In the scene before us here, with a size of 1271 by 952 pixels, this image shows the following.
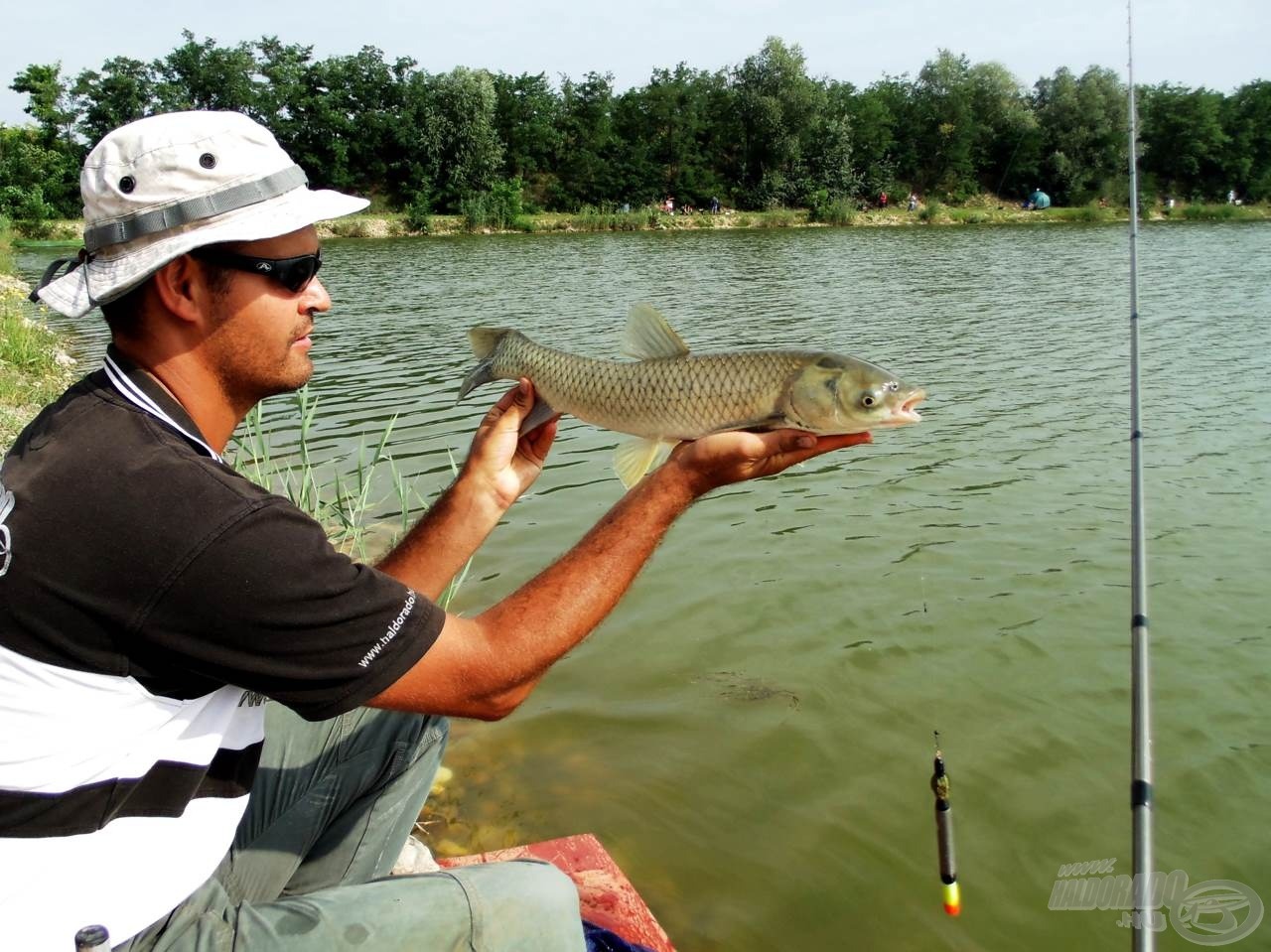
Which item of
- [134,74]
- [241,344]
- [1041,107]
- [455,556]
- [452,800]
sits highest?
[134,74]

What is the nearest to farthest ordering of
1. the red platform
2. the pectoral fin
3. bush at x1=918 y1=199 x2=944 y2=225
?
the red platform → the pectoral fin → bush at x1=918 y1=199 x2=944 y2=225

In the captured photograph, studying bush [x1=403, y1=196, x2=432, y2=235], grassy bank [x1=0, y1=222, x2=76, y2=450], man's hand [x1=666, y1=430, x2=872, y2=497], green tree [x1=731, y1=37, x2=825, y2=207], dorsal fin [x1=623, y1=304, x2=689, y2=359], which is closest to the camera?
man's hand [x1=666, y1=430, x2=872, y2=497]

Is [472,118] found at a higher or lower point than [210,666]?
higher

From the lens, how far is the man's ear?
1957mm

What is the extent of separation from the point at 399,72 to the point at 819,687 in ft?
212

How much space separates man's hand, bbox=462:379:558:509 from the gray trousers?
2.34ft

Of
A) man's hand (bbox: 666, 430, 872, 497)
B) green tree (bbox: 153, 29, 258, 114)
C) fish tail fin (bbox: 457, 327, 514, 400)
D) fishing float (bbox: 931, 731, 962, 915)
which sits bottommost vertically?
fishing float (bbox: 931, 731, 962, 915)

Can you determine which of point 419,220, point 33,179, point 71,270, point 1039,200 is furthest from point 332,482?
point 1039,200

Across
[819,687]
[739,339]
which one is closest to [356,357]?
[739,339]

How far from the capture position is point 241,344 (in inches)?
81.4

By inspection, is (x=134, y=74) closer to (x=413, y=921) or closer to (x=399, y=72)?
(x=399, y=72)

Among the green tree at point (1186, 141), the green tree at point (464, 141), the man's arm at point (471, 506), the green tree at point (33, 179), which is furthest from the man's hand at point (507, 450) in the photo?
the green tree at point (1186, 141)

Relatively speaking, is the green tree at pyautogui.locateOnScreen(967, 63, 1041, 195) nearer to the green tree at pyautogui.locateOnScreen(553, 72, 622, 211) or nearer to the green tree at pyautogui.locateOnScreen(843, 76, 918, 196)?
the green tree at pyautogui.locateOnScreen(843, 76, 918, 196)

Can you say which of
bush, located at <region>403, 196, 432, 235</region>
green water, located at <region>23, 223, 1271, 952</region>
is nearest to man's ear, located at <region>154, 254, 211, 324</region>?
green water, located at <region>23, 223, 1271, 952</region>
